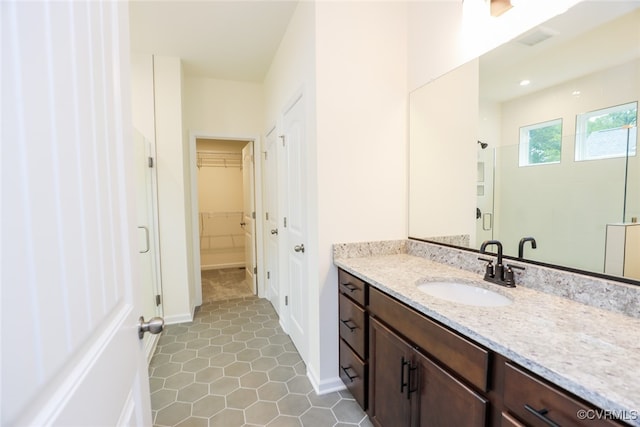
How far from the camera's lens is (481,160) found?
1.58 meters

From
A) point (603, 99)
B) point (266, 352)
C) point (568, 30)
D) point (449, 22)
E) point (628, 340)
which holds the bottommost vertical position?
point (266, 352)

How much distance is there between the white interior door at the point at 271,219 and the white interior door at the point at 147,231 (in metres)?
1.13

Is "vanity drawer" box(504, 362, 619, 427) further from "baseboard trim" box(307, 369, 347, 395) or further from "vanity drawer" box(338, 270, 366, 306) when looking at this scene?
"baseboard trim" box(307, 369, 347, 395)

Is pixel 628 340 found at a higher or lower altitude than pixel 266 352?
higher

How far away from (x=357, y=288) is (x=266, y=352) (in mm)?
1269

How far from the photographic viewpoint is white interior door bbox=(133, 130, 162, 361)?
7.72 feet

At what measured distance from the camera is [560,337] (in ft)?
2.73

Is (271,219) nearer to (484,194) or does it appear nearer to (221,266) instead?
(484,194)

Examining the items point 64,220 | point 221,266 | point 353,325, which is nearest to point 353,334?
point 353,325

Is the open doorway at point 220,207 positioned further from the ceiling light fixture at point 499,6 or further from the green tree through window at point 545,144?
the green tree through window at point 545,144

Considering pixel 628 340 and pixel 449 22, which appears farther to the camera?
pixel 449 22

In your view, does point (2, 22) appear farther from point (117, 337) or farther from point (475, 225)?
point (475, 225)

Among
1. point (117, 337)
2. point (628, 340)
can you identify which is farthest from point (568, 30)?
point (117, 337)

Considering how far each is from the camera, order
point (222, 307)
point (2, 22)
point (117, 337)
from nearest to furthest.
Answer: point (2, 22) → point (117, 337) → point (222, 307)
